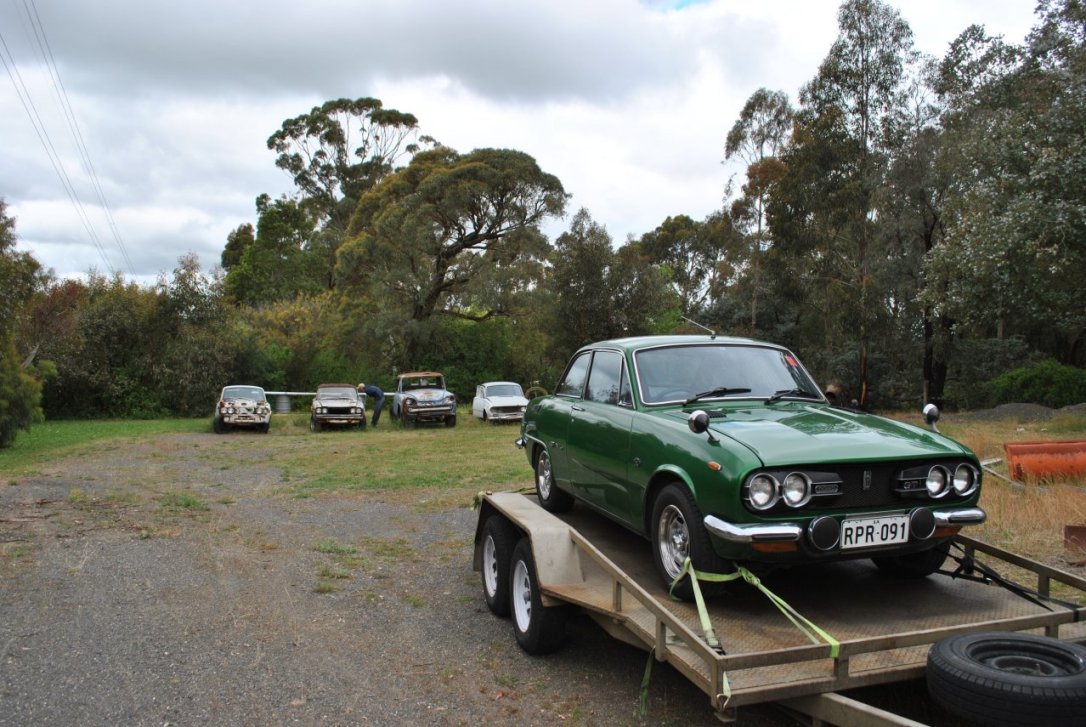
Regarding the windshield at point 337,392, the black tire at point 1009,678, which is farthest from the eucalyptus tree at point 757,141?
the black tire at point 1009,678

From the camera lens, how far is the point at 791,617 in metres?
3.43

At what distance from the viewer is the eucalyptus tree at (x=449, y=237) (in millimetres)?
33875

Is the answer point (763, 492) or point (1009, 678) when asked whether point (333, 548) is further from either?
point (1009, 678)

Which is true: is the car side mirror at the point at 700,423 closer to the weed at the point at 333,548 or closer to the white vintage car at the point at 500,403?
the weed at the point at 333,548

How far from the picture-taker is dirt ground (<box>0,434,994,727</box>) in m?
4.16

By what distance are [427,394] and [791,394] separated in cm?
2185

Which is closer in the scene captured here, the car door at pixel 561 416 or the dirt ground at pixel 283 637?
the dirt ground at pixel 283 637

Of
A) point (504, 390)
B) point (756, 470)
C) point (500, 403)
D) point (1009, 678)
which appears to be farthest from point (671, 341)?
point (504, 390)

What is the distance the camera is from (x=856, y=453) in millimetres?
3723

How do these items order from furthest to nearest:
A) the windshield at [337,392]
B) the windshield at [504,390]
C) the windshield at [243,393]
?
the windshield at [504,390] → the windshield at [337,392] → the windshield at [243,393]

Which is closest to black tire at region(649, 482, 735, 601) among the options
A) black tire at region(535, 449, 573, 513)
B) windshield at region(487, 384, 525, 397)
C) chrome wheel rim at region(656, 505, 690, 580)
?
chrome wheel rim at region(656, 505, 690, 580)

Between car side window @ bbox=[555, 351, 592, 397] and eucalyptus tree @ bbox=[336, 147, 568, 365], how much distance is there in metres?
27.7

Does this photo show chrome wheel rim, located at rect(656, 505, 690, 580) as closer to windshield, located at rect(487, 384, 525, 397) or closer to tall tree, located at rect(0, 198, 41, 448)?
tall tree, located at rect(0, 198, 41, 448)

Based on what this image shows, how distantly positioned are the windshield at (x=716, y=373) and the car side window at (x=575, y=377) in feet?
2.78
